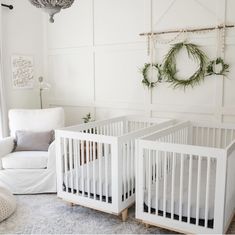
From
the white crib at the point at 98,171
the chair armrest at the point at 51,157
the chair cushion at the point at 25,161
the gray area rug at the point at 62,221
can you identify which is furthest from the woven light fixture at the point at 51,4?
the gray area rug at the point at 62,221

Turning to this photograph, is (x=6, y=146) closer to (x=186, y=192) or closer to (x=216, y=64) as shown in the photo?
(x=186, y=192)

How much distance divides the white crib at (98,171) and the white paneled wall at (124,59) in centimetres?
83

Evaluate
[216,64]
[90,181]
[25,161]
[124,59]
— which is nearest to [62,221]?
[90,181]

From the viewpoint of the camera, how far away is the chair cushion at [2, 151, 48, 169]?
3496 millimetres

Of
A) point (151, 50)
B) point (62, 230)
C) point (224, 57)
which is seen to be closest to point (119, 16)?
point (151, 50)

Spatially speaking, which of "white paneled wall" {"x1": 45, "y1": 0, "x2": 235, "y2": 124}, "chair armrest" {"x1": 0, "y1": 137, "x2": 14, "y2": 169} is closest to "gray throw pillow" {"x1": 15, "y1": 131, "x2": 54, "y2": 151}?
"chair armrest" {"x1": 0, "y1": 137, "x2": 14, "y2": 169}

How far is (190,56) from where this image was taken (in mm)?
3717

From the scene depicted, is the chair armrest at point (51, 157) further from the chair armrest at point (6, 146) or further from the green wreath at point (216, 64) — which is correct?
the green wreath at point (216, 64)

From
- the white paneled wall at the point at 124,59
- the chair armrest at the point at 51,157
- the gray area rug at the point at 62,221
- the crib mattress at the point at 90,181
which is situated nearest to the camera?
the gray area rug at the point at 62,221

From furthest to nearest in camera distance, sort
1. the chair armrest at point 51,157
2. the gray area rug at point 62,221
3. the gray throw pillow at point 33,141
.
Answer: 1. the gray throw pillow at point 33,141
2. the chair armrest at point 51,157
3. the gray area rug at point 62,221

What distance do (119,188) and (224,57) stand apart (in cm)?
198

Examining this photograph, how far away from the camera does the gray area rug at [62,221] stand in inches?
106

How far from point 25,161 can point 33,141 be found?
1.13 ft

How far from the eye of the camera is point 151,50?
3.96m
